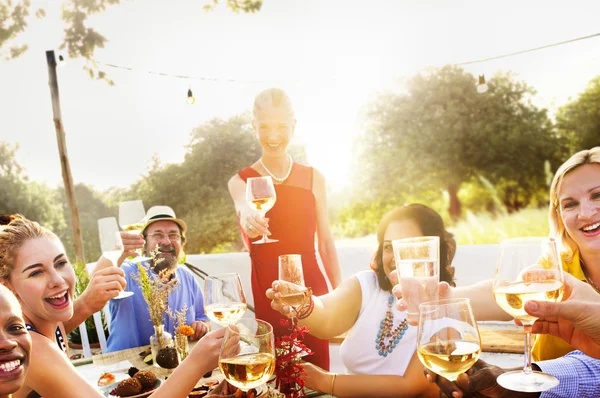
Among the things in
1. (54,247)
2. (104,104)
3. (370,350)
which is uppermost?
(104,104)

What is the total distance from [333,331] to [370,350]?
0.56 ft

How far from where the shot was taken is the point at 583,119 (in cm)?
1145

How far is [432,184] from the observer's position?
12.6 metres

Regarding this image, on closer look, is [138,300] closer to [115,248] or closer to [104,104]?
[115,248]

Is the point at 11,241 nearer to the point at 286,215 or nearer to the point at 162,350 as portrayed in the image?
the point at 162,350

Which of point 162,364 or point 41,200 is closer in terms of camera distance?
point 162,364

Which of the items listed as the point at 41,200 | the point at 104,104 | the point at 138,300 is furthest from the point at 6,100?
the point at 138,300

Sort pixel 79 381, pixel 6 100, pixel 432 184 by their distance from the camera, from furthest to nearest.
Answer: pixel 432 184 → pixel 6 100 → pixel 79 381

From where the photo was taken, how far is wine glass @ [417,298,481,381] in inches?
42.0

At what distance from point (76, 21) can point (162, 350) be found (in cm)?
576

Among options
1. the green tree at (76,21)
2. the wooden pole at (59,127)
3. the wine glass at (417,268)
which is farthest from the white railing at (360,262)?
the green tree at (76,21)

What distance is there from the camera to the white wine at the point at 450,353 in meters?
1.08

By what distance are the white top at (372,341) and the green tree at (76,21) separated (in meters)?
4.32

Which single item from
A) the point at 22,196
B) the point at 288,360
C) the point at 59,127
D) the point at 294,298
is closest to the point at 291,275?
the point at 294,298
